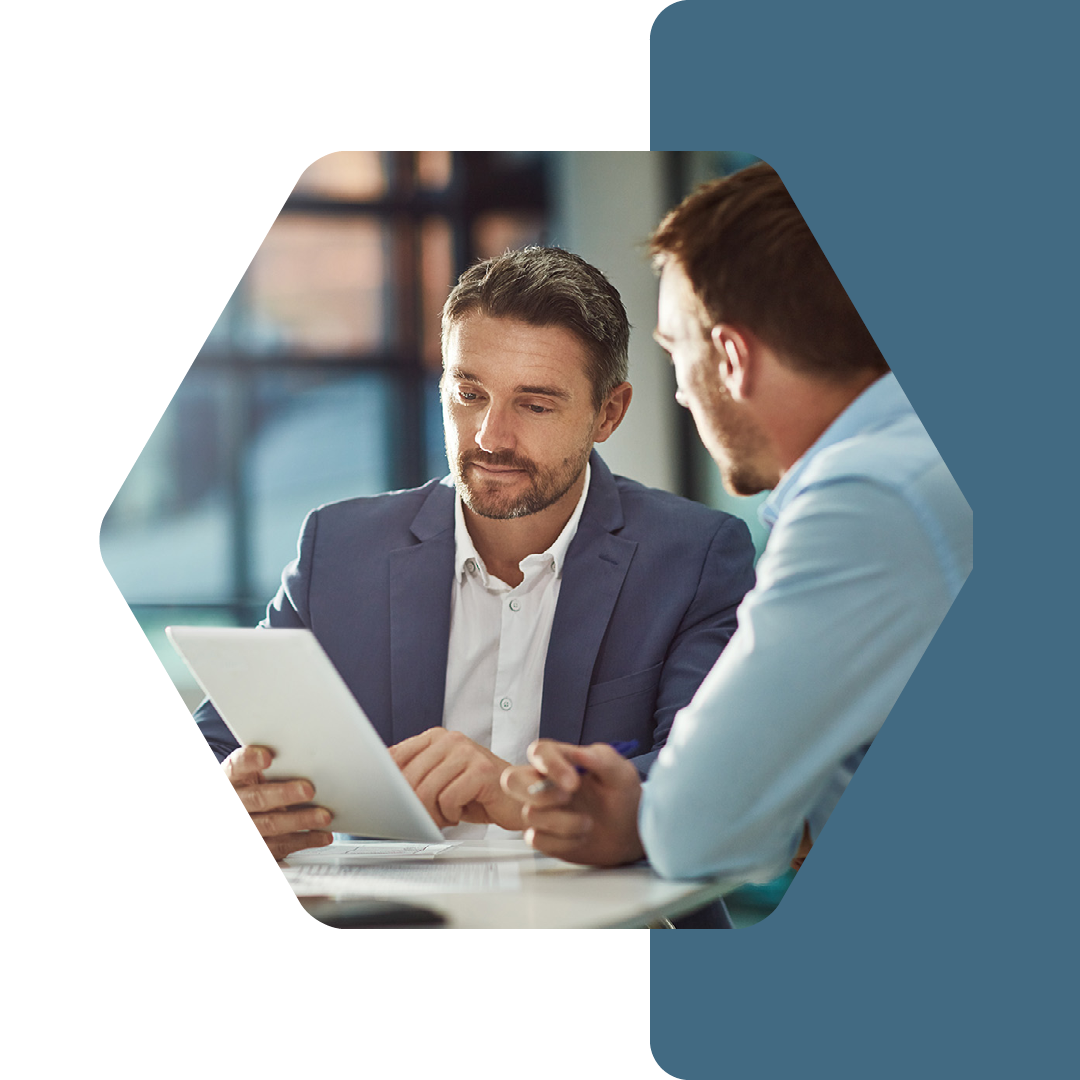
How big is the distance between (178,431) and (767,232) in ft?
2.40

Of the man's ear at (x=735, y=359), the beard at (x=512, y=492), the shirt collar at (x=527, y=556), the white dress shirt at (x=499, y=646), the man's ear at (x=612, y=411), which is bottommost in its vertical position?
the white dress shirt at (x=499, y=646)

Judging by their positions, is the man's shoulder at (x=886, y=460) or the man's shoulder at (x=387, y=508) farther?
the man's shoulder at (x=387, y=508)

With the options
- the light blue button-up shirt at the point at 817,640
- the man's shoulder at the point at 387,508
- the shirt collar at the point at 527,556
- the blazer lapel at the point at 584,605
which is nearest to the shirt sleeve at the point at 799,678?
the light blue button-up shirt at the point at 817,640

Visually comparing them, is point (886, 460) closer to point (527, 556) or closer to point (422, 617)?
point (527, 556)

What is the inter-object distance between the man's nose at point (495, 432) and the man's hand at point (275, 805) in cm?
45

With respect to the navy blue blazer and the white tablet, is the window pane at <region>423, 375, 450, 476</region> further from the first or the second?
the white tablet

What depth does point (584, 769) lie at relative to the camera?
4.76 ft

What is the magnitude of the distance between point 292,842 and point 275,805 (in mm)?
55

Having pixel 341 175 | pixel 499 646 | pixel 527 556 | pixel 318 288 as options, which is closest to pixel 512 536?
pixel 527 556

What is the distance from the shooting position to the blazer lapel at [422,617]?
1.50 meters

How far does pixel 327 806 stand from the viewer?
1.51m

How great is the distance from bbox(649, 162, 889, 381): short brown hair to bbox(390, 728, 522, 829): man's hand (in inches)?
23.0

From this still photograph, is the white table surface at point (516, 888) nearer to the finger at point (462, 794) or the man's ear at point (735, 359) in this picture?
the finger at point (462, 794)

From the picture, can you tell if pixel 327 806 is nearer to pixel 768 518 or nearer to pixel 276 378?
pixel 276 378
